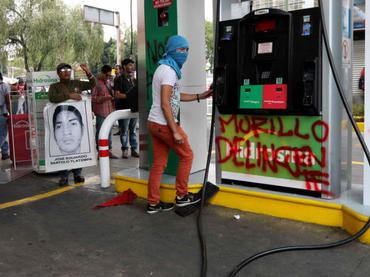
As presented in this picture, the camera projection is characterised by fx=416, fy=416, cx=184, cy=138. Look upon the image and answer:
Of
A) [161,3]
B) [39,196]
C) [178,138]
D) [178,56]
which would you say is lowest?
[39,196]

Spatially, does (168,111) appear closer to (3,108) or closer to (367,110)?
(367,110)

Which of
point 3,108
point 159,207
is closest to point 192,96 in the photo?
point 159,207

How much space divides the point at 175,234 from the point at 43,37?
81.9 ft

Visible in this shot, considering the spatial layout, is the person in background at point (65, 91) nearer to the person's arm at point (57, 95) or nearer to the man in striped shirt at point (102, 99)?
the person's arm at point (57, 95)

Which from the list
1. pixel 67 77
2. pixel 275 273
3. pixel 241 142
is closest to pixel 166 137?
pixel 241 142

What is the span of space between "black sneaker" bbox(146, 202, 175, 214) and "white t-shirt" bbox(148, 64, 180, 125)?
93cm

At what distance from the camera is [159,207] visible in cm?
452

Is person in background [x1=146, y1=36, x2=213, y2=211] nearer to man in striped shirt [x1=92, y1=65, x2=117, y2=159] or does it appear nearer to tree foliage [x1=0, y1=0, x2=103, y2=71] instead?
man in striped shirt [x1=92, y1=65, x2=117, y2=159]

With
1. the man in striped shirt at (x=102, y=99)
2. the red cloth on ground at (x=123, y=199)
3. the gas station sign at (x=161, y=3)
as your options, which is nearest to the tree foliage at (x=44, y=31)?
the man in striped shirt at (x=102, y=99)

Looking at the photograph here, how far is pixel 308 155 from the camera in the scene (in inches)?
159

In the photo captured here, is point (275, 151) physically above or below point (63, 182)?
above

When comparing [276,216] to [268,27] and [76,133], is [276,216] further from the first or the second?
[76,133]

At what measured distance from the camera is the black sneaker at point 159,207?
14.7 ft

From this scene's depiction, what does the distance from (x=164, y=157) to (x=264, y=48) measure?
153 centimetres
